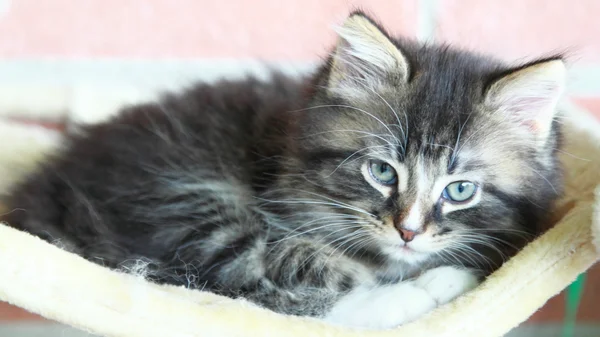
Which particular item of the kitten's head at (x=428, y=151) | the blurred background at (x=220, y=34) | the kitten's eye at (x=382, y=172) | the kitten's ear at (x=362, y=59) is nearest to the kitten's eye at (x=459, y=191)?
the kitten's head at (x=428, y=151)

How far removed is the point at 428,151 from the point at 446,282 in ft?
0.82

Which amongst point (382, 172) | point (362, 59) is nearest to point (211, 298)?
point (382, 172)

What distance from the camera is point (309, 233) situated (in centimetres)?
147

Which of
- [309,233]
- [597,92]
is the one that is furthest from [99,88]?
[597,92]

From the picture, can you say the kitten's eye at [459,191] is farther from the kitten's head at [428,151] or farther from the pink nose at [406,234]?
the pink nose at [406,234]

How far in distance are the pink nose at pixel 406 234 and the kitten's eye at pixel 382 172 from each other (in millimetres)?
110

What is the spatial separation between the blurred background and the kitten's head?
0.91 metres

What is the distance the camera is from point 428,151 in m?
1.29

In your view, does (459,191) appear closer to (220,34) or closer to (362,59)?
(362,59)

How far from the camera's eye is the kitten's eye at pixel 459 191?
130cm

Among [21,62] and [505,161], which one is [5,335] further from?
[21,62]

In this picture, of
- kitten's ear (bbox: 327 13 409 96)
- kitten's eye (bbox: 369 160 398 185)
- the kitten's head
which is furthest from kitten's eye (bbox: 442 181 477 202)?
kitten's ear (bbox: 327 13 409 96)

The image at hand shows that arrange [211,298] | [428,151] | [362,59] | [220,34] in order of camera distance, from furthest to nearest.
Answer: [220,34] → [362,59] → [428,151] → [211,298]

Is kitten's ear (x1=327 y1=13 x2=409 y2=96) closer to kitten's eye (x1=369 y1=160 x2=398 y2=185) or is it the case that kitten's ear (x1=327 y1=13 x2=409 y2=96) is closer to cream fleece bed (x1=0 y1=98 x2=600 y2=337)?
kitten's eye (x1=369 y1=160 x2=398 y2=185)
